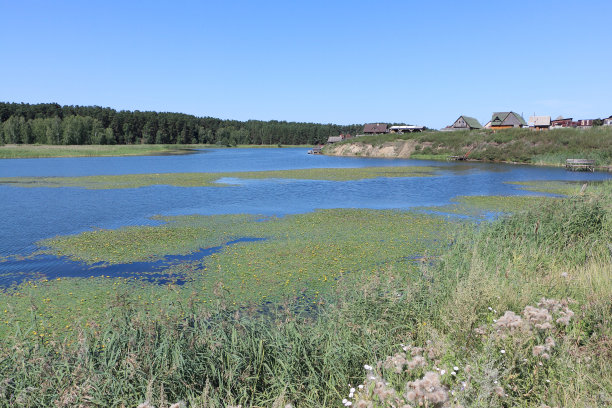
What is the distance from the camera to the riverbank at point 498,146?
64.3 meters

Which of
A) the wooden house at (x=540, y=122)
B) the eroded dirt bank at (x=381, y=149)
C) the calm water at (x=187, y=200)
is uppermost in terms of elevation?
the wooden house at (x=540, y=122)

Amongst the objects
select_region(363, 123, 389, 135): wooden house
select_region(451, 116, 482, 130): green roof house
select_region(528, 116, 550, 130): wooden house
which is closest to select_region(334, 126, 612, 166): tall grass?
select_region(451, 116, 482, 130): green roof house

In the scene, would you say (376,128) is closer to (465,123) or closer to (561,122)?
(465,123)

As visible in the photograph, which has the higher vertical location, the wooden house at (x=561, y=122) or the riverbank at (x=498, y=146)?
the wooden house at (x=561, y=122)

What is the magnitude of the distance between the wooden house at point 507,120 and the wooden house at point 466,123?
220 inches

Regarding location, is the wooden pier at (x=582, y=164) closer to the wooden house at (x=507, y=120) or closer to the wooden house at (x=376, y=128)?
the wooden house at (x=507, y=120)

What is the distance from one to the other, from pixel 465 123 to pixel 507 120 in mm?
11233

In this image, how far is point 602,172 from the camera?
175 feet

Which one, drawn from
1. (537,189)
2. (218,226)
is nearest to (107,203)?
(218,226)

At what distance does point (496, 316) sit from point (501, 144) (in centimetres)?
8178

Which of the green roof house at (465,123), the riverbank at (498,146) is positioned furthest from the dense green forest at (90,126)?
the green roof house at (465,123)

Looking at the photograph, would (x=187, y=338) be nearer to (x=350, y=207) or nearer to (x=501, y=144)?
(x=350, y=207)

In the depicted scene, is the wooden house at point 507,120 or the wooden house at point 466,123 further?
the wooden house at point 466,123

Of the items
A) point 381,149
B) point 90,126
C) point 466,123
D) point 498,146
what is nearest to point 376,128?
point 466,123
